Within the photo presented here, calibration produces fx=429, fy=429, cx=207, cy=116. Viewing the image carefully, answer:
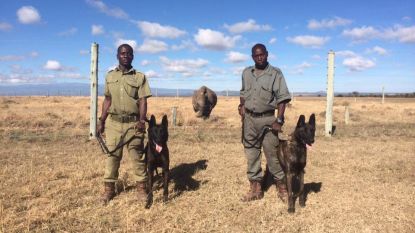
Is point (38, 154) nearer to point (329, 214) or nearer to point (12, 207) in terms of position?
point (12, 207)

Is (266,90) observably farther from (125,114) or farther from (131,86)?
(125,114)

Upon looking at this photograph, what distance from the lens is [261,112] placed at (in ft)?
22.0

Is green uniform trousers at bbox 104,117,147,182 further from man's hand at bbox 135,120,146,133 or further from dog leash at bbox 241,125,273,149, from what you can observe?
dog leash at bbox 241,125,273,149

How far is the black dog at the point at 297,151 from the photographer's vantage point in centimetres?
617

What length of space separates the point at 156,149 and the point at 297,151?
2102 mm

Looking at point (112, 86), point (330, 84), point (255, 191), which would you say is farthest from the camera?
point (330, 84)

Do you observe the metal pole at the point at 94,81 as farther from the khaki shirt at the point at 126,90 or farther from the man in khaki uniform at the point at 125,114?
the khaki shirt at the point at 126,90

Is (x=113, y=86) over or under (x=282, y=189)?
over

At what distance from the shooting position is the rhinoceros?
Answer: 76.5 feet

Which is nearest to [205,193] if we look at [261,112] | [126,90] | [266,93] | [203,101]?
[261,112]

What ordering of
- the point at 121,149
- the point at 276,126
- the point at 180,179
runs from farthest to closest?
1. the point at 180,179
2. the point at 121,149
3. the point at 276,126

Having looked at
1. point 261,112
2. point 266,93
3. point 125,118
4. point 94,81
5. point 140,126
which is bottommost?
point 140,126

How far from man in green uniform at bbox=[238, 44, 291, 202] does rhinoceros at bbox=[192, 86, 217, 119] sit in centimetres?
1565

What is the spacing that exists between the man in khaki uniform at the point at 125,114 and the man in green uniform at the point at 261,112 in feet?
5.25
